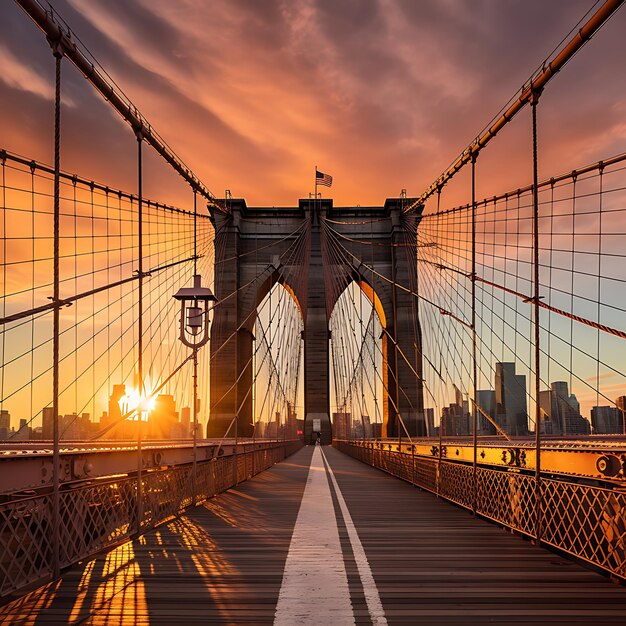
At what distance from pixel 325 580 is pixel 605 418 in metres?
12.0

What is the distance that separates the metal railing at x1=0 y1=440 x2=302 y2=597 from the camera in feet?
18.6

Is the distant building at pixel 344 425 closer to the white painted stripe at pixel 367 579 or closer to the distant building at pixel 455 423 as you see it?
the distant building at pixel 455 423

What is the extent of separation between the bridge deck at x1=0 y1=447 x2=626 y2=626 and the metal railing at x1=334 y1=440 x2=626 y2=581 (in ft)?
0.59

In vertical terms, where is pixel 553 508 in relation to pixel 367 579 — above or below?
above

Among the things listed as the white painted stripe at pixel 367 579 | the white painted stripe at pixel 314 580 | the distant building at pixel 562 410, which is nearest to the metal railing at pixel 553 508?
the white painted stripe at pixel 367 579

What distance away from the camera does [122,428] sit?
79.0 feet

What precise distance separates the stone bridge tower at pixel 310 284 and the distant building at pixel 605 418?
2347 cm

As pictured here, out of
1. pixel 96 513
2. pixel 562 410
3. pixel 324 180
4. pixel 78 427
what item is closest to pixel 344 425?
pixel 324 180

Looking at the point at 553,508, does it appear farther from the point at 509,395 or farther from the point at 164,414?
the point at 164,414

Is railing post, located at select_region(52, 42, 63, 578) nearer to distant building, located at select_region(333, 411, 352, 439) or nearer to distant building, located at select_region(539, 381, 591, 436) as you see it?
distant building, located at select_region(539, 381, 591, 436)

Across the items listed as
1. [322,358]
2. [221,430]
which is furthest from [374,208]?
[221,430]

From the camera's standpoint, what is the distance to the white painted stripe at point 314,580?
4.64 m

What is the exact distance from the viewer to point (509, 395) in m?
21.9

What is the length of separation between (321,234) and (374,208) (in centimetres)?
569
